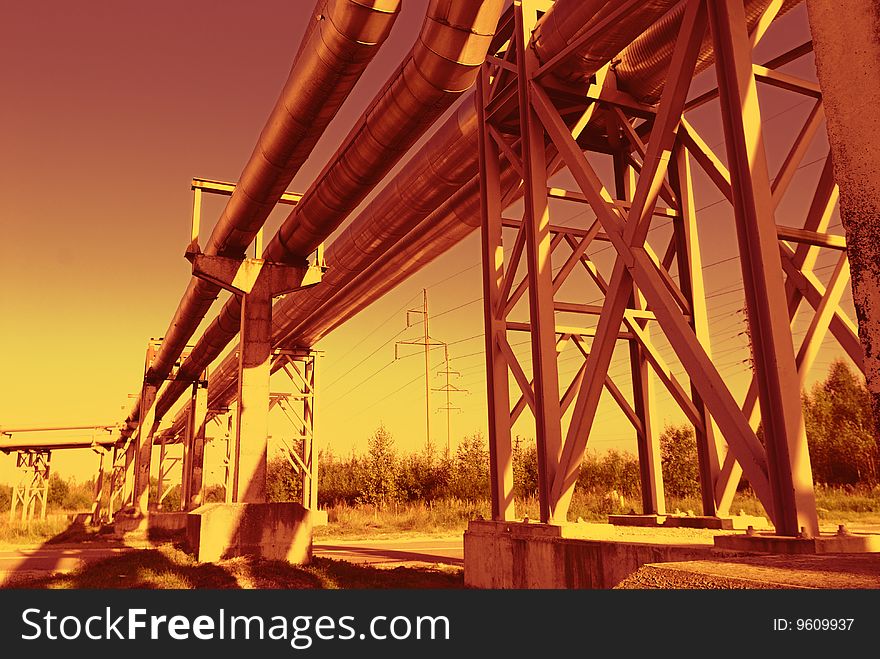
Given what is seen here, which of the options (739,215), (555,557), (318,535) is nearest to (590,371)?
(555,557)

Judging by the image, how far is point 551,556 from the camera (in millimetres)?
5770

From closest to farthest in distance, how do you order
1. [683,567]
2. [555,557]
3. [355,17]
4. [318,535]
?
[683,567] < [555,557] < [355,17] < [318,535]

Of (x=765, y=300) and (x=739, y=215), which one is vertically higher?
(x=739, y=215)

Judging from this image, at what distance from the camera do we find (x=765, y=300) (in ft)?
14.5

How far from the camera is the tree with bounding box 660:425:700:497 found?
37812 millimetres

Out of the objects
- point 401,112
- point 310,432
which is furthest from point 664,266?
point 310,432

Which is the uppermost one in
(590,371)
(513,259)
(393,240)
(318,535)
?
(393,240)

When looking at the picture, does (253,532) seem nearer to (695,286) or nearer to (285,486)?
(695,286)

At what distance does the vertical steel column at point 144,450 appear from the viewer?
88.7 feet

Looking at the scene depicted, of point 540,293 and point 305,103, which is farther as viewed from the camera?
point 305,103

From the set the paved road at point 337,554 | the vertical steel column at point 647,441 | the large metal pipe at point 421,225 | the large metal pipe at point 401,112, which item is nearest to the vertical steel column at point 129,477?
the large metal pipe at point 421,225

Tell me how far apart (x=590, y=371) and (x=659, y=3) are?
367 cm

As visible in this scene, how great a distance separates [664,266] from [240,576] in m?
7.29

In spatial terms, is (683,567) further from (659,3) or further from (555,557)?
(659,3)
